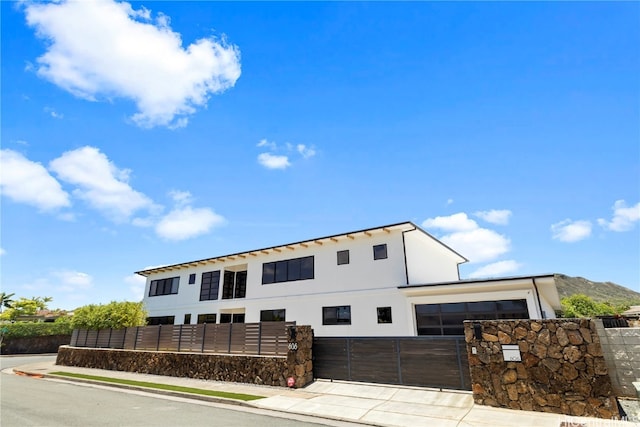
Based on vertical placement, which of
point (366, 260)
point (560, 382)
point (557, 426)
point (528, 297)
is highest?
point (366, 260)

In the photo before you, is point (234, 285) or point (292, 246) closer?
point (292, 246)

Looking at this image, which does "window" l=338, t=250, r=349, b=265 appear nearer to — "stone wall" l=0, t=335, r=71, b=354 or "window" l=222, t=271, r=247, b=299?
"window" l=222, t=271, r=247, b=299

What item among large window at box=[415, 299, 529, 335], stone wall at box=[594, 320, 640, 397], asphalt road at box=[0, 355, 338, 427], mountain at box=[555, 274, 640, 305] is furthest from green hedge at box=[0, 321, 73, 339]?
mountain at box=[555, 274, 640, 305]

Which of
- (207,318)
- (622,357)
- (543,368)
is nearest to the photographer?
(622,357)

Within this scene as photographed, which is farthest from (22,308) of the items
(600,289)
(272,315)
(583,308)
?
(600,289)

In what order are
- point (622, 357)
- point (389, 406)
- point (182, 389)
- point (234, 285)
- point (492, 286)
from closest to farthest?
point (622, 357)
point (389, 406)
point (182, 389)
point (492, 286)
point (234, 285)

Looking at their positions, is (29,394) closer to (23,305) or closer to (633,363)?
(633,363)

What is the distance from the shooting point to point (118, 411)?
9.96 meters

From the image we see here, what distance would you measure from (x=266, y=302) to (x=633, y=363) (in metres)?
18.6

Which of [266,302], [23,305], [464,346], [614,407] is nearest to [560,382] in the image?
[614,407]

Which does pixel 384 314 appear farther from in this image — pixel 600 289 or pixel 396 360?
pixel 600 289

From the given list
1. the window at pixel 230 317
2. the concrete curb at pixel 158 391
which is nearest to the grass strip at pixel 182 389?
the concrete curb at pixel 158 391

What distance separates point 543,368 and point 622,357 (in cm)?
197

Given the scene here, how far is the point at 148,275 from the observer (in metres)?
31.6
